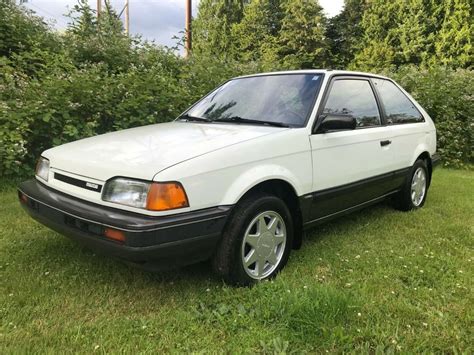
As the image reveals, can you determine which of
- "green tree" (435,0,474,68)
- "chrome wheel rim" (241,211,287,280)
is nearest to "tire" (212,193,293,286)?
"chrome wheel rim" (241,211,287,280)

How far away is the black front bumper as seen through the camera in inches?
90.0

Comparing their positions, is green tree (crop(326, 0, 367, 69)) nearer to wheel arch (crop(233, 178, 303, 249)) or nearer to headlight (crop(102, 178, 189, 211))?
wheel arch (crop(233, 178, 303, 249))

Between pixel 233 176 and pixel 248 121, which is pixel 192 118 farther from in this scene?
pixel 233 176

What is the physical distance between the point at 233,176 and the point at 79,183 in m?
0.98

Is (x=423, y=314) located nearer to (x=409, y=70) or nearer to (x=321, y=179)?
(x=321, y=179)

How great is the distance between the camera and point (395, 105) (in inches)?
177

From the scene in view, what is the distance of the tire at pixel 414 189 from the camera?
15.3 ft

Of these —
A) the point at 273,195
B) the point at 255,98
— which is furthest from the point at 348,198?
the point at 255,98

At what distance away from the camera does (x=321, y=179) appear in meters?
3.28

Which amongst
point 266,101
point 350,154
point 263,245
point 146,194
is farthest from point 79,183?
point 350,154

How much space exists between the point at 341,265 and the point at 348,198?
2.14 feet

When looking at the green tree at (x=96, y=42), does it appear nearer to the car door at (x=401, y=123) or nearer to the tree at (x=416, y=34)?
the car door at (x=401, y=123)

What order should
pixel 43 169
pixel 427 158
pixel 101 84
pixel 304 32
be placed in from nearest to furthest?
pixel 43 169 → pixel 427 158 → pixel 101 84 → pixel 304 32

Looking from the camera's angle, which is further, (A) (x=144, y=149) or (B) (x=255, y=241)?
(B) (x=255, y=241)
